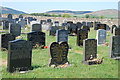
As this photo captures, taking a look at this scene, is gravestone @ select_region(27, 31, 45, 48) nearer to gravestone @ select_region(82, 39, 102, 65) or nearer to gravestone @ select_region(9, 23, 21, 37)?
gravestone @ select_region(82, 39, 102, 65)

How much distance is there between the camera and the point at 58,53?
10.6 m

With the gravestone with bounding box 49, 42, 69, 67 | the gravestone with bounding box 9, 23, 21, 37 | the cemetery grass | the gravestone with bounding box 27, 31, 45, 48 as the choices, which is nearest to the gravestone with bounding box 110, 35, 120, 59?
the cemetery grass

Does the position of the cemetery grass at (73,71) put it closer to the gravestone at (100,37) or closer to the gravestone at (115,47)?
the gravestone at (115,47)

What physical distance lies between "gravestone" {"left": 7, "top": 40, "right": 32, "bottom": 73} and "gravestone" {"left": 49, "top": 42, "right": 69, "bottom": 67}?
124 centimetres

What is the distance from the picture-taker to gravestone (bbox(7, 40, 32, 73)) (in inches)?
361

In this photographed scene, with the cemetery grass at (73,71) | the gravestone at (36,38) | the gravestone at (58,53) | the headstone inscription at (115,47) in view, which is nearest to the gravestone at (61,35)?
the gravestone at (36,38)

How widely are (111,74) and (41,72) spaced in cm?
296

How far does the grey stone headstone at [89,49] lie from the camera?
11438 millimetres

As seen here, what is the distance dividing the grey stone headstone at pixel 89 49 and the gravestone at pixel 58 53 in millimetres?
1215

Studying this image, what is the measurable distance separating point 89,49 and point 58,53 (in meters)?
1.94

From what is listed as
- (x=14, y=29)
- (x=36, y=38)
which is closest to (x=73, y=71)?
(x=36, y=38)

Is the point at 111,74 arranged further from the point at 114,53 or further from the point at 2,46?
the point at 2,46

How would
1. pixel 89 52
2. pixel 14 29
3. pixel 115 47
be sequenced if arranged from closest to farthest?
1. pixel 89 52
2. pixel 115 47
3. pixel 14 29

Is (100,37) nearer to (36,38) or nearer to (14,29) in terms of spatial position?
(36,38)
